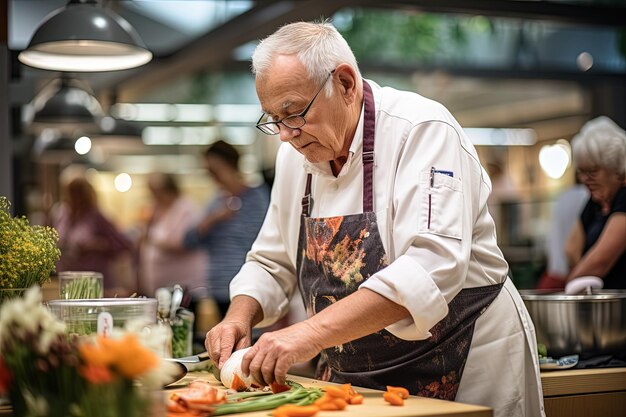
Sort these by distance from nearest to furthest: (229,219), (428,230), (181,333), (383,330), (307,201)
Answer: (428,230) < (383,330) < (307,201) < (181,333) < (229,219)

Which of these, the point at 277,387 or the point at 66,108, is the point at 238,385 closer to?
the point at 277,387

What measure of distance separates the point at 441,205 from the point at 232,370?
0.64 m

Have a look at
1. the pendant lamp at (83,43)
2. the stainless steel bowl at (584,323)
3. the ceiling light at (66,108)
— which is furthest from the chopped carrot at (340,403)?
the ceiling light at (66,108)

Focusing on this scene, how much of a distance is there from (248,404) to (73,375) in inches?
20.6

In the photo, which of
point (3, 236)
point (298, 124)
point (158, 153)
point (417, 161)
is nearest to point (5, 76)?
point (3, 236)

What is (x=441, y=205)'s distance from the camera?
225 cm

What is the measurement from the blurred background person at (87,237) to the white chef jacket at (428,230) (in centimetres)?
505

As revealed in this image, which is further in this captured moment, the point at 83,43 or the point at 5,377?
the point at 83,43

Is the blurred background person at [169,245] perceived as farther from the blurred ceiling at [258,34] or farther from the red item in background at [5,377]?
the red item in background at [5,377]

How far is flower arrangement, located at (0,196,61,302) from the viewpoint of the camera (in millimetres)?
2400

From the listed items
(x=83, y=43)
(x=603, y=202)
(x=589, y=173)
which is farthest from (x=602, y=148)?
(x=83, y=43)

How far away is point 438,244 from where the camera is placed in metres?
2.20

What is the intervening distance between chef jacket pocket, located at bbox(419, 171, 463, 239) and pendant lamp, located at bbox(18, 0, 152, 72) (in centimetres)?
175

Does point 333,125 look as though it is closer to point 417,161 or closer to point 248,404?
point 417,161
